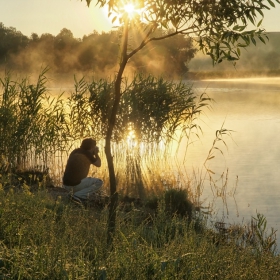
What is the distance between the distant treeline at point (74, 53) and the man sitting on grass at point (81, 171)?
3178 centimetres

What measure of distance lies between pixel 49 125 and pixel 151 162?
101 inches

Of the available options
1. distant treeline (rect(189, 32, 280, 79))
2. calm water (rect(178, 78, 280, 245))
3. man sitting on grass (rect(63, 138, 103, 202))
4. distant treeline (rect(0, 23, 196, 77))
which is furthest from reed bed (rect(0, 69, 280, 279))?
distant treeline (rect(189, 32, 280, 79))

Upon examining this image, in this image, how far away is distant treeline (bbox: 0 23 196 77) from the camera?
44.8 m

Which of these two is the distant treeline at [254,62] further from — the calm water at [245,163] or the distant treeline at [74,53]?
the calm water at [245,163]

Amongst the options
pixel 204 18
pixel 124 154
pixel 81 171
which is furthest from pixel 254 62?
pixel 204 18

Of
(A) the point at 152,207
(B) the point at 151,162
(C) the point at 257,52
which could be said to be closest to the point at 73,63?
(B) the point at 151,162

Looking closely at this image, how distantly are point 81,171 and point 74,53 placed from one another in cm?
3673

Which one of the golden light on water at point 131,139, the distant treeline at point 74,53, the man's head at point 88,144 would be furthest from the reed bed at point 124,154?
the distant treeline at point 74,53

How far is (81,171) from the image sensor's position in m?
11.2

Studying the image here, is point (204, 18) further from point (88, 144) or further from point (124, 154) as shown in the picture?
point (124, 154)

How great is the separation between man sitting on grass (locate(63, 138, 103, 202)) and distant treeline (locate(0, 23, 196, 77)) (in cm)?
3178

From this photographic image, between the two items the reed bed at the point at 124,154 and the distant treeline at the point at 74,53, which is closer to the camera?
the reed bed at the point at 124,154

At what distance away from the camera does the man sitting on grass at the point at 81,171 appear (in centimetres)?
1106

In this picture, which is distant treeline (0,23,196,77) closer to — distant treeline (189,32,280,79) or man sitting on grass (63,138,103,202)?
man sitting on grass (63,138,103,202)
